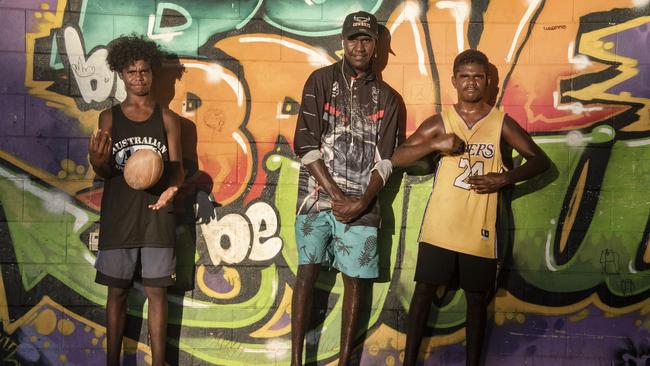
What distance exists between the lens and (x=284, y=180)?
592 cm

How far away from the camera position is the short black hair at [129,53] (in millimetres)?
5520

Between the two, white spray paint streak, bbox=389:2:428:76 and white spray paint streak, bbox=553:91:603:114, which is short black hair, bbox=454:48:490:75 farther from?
white spray paint streak, bbox=553:91:603:114

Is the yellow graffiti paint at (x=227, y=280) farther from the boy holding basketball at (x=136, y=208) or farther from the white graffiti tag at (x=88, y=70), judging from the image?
the white graffiti tag at (x=88, y=70)

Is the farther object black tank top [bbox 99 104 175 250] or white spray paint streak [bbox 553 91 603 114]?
white spray paint streak [bbox 553 91 603 114]

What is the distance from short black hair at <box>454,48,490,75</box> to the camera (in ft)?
18.2

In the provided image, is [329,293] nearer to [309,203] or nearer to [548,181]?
[309,203]

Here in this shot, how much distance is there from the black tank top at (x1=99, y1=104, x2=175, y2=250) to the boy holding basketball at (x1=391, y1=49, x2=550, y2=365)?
1673 mm

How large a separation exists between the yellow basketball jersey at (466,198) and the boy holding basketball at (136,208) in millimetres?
1822

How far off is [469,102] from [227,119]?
177 cm

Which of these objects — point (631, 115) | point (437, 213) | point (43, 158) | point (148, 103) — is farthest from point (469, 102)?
point (43, 158)

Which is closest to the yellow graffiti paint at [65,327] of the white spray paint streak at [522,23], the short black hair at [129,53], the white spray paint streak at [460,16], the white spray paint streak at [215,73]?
the short black hair at [129,53]

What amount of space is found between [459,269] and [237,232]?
166 centimetres

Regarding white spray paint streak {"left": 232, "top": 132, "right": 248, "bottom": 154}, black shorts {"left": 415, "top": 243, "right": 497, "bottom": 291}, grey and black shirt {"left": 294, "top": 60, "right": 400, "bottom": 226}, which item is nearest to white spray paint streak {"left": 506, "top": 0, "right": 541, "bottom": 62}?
grey and black shirt {"left": 294, "top": 60, "right": 400, "bottom": 226}

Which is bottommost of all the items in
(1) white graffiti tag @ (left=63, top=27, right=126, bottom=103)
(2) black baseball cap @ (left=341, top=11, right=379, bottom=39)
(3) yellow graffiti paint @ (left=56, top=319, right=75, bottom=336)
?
(3) yellow graffiti paint @ (left=56, top=319, right=75, bottom=336)
